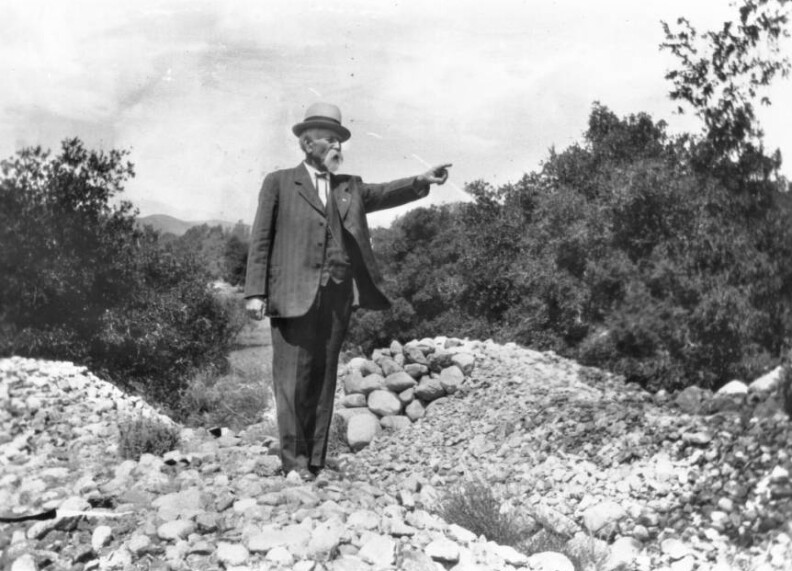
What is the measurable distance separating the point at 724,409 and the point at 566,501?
5.59 ft

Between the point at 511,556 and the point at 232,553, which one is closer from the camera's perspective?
the point at 232,553

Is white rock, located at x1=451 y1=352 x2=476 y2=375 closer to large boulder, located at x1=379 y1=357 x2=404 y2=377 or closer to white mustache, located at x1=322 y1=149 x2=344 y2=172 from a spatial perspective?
large boulder, located at x1=379 y1=357 x2=404 y2=377

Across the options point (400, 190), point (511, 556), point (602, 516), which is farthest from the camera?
point (602, 516)

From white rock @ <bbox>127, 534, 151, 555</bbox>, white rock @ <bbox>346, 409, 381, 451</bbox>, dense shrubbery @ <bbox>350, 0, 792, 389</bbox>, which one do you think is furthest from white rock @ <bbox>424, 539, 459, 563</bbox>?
dense shrubbery @ <bbox>350, 0, 792, 389</bbox>

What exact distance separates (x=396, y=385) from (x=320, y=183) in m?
4.62

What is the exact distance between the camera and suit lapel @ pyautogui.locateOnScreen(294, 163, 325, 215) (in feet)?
16.0

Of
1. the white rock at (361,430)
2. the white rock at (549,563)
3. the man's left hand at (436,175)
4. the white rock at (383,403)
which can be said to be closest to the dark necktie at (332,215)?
the man's left hand at (436,175)

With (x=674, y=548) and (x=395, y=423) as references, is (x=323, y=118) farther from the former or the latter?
(x=395, y=423)

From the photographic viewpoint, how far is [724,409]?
23.0ft

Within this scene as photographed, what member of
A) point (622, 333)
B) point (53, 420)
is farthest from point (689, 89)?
point (53, 420)

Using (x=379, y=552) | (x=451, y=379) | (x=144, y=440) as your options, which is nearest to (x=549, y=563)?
(x=379, y=552)

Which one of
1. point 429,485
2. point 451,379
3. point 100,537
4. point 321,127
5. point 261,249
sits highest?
point 321,127

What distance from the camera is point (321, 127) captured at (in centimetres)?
496

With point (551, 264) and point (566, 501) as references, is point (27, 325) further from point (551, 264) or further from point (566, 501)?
point (551, 264)
